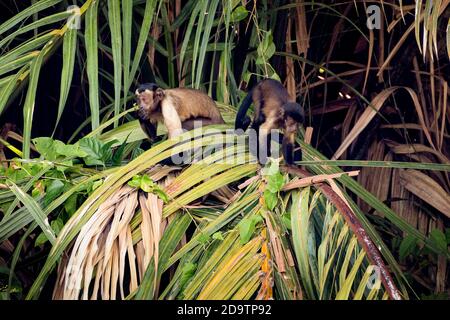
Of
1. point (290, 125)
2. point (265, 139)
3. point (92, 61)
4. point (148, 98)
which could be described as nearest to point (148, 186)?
point (92, 61)

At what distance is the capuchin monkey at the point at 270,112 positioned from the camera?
4.38m

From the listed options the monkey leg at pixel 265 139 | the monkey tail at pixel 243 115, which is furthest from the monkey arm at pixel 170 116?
the monkey leg at pixel 265 139

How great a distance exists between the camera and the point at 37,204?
3449mm

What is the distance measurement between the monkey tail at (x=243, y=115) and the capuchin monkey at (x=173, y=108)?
193 millimetres

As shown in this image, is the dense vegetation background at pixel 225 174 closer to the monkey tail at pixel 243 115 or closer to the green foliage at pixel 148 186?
the green foliage at pixel 148 186

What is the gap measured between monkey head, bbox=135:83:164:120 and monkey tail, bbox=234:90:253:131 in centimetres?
51

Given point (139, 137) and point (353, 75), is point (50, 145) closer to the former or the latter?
point (139, 137)

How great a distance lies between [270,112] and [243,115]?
15 cm

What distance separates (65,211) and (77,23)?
1.11m

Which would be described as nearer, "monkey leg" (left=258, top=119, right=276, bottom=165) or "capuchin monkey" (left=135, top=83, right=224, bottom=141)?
"monkey leg" (left=258, top=119, right=276, bottom=165)

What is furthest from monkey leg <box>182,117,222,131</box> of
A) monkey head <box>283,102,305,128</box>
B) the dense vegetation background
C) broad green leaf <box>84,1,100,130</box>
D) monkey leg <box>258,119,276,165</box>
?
broad green leaf <box>84,1,100,130</box>

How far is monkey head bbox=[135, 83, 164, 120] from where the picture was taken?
472 cm

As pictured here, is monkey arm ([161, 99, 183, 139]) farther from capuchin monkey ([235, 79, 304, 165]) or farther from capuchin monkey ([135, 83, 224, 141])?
capuchin monkey ([235, 79, 304, 165])
